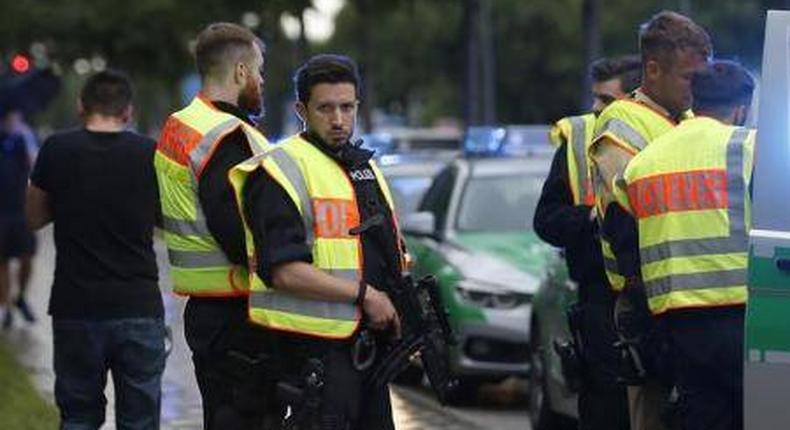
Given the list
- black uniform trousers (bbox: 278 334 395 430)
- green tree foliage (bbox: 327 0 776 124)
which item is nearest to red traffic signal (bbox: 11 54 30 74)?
black uniform trousers (bbox: 278 334 395 430)

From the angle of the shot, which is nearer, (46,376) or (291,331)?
(291,331)

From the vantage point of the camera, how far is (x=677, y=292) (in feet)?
19.7

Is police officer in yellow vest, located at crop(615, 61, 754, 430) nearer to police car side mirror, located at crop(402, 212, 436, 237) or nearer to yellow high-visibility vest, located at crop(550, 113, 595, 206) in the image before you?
yellow high-visibility vest, located at crop(550, 113, 595, 206)

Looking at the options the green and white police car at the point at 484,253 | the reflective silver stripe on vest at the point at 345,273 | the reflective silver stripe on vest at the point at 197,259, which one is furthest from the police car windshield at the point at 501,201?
the reflective silver stripe on vest at the point at 345,273

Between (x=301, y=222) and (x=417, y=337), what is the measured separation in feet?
1.58

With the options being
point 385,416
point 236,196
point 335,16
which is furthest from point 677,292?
point 335,16

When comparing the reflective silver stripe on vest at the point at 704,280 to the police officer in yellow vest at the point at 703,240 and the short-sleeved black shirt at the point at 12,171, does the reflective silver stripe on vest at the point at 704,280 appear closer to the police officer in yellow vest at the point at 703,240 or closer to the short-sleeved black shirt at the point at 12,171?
the police officer in yellow vest at the point at 703,240

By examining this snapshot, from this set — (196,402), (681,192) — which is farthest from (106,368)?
(196,402)

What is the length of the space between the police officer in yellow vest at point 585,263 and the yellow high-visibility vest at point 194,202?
4.55 feet

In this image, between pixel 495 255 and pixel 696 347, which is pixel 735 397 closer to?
pixel 696 347

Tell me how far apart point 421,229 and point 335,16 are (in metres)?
59.3

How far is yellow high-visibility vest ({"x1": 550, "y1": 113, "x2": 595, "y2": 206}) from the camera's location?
7480 millimetres

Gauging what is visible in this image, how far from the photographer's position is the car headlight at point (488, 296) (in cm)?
1219

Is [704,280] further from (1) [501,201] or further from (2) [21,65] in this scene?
(2) [21,65]
